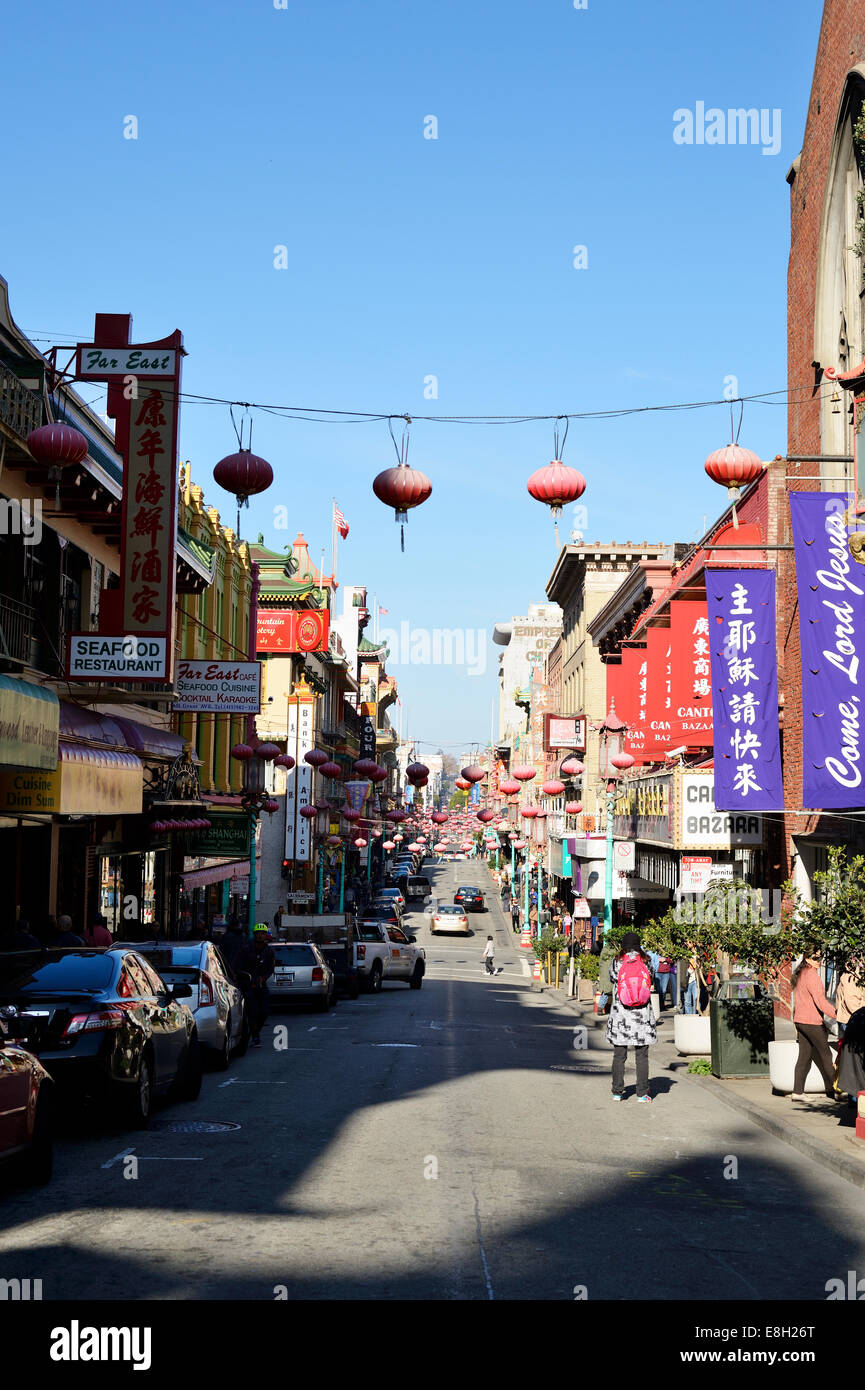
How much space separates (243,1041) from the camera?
20.5 meters

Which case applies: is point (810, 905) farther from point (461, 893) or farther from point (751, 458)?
point (461, 893)

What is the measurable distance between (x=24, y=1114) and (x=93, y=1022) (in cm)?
233

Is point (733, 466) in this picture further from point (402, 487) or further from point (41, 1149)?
point (41, 1149)

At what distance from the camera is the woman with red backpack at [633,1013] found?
16516 mm

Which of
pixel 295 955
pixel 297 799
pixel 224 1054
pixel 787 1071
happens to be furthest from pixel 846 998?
pixel 297 799

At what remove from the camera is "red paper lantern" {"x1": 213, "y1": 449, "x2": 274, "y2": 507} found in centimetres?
1642

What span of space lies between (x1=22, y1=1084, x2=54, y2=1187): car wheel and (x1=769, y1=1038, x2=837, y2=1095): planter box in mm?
9085

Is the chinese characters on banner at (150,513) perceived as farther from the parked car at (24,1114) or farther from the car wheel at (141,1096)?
the parked car at (24,1114)

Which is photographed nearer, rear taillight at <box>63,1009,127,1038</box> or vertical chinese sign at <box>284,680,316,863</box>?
rear taillight at <box>63,1009,127,1038</box>

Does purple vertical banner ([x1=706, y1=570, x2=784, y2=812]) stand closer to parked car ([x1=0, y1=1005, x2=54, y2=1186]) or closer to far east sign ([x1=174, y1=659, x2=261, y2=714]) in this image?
far east sign ([x1=174, y1=659, x2=261, y2=714])

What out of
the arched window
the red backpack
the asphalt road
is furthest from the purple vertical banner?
the red backpack

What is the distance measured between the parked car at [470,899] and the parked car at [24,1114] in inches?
3140

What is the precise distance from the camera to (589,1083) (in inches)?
725

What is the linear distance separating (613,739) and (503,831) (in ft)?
247
